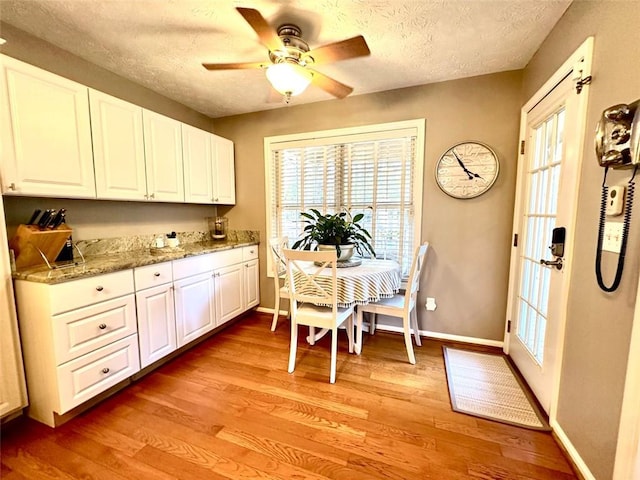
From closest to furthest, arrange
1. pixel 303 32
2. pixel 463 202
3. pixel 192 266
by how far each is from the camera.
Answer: pixel 303 32
pixel 192 266
pixel 463 202

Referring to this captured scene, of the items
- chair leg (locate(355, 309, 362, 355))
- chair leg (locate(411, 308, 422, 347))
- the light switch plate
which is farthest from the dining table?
the light switch plate

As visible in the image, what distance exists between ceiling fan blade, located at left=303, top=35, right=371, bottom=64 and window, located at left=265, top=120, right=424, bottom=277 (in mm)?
1189

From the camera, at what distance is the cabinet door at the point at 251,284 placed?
310 centimetres

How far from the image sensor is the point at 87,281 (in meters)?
1.59

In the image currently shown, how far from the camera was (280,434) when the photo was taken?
5.02 ft

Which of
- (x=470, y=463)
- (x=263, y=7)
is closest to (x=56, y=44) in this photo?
(x=263, y=7)

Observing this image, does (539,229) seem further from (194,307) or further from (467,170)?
(194,307)

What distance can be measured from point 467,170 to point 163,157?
2.78 meters

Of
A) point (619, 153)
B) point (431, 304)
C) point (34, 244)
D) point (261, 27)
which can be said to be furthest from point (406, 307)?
point (34, 244)

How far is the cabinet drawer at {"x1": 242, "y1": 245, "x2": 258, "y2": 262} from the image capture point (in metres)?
Result: 3.05

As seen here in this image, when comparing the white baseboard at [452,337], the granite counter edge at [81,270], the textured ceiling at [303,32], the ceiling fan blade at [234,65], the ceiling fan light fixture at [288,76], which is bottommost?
the white baseboard at [452,337]

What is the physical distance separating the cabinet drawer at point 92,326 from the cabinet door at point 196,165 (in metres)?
1.26

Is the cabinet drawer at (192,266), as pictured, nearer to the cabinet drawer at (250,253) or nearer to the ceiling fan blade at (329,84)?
the cabinet drawer at (250,253)

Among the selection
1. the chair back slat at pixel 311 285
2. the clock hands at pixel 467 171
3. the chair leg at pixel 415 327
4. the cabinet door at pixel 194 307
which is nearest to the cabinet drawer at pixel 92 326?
the cabinet door at pixel 194 307
